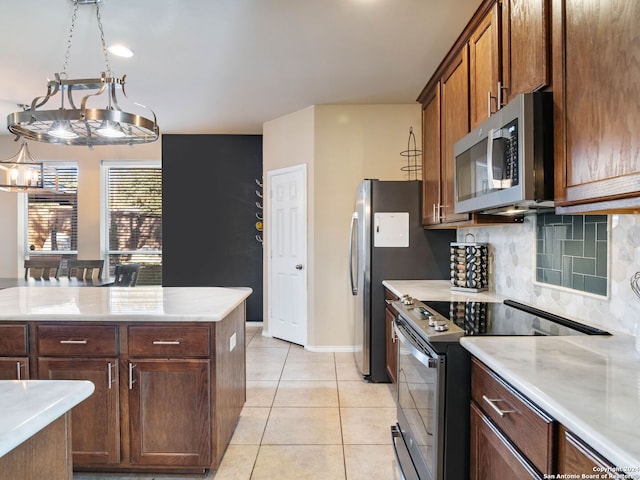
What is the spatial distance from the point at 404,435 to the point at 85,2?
10.1ft

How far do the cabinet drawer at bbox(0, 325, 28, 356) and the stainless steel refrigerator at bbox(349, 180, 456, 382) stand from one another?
229 cm

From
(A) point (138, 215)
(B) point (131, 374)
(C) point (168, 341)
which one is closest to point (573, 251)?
(C) point (168, 341)

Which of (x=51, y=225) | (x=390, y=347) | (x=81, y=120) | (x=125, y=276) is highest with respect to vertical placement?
(x=81, y=120)

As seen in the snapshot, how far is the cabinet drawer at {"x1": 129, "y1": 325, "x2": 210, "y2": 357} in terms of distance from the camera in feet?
6.11

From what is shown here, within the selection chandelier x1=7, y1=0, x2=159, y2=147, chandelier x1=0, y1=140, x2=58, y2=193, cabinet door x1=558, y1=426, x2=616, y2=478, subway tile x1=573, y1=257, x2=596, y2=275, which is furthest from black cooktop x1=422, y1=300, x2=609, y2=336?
chandelier x1=0, y1=140, x2=58, y2=193

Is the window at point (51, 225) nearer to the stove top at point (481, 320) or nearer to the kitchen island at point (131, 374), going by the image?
the kitchen island at point (131, 374)

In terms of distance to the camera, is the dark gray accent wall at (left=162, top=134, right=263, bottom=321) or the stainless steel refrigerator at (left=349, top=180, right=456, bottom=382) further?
the dark gray accent wall at (left=162, top=134, right=263, bottom=321)

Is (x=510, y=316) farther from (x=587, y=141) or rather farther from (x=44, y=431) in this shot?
(x=44, y=431)

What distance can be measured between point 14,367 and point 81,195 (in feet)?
14.4

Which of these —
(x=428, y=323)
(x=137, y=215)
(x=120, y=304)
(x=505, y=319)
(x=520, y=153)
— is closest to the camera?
(x=520, y=153)

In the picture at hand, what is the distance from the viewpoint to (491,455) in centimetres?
122

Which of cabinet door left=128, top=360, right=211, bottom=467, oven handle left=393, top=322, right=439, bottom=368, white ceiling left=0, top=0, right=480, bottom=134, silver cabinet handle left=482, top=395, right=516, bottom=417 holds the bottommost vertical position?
cabinet door left=128, top=360, right=211, bottom=467

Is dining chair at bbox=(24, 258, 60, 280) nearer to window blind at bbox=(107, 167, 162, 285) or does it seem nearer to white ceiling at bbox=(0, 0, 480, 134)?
window blind at bbox=(107, 167, 162, 285)

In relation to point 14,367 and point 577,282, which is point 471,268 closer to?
point 577,282
